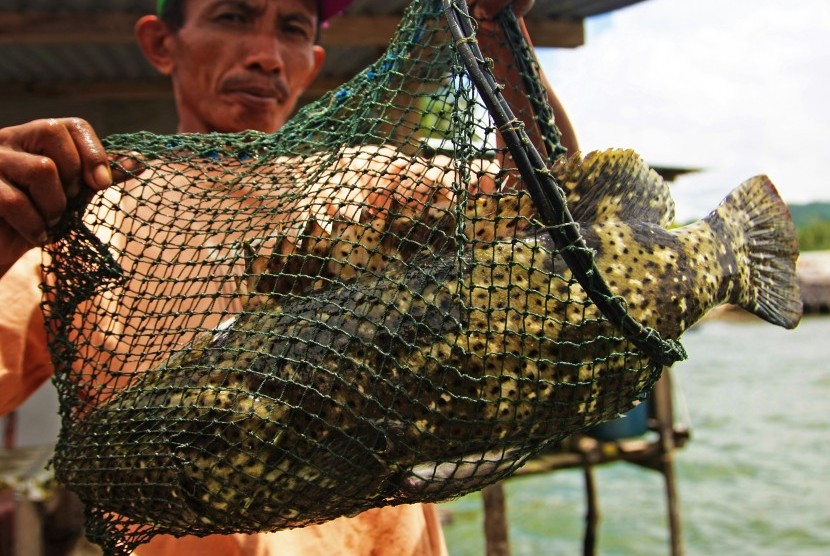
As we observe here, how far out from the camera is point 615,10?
16.8 feet

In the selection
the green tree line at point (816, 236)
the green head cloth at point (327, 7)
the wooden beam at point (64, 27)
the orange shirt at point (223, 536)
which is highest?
the wooden beam at point (64, 27)

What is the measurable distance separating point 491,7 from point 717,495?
1655 centimetres

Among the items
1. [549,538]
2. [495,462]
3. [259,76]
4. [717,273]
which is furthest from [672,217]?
[549,538]

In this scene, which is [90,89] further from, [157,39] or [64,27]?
[157,39]

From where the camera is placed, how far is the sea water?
45.0 ft

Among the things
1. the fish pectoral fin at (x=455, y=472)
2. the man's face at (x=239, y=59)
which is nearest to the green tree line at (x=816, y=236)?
the man's face at (x=239, y=59)

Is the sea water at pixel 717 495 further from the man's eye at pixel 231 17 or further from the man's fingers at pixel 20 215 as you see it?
the man's fingers at pixel 20 215

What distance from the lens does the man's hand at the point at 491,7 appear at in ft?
6.40

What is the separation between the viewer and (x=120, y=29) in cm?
494

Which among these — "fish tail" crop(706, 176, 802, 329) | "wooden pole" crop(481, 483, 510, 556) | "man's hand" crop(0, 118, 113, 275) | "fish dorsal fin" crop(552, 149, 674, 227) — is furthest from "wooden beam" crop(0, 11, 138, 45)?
"wooden pole" crop(481, 483, 510, 556)

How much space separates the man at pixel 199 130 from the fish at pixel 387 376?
1.45 feet

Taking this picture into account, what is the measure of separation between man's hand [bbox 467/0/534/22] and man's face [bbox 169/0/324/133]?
2.91 ft

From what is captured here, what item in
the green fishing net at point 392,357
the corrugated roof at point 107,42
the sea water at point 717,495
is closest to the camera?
the green fishing net at point 392,357

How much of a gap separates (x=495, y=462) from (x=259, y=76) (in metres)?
1.57
